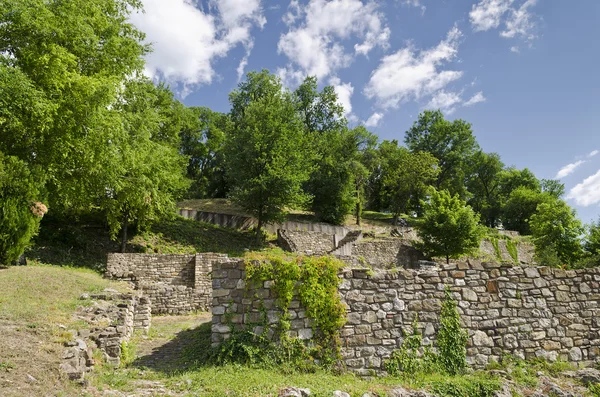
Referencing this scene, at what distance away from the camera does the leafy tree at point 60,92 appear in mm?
11742

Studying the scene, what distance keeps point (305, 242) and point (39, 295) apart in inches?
719

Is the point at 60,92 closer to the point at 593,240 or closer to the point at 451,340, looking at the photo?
the point at 451,340

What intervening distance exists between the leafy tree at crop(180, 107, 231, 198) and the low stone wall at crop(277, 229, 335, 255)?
56.9ft

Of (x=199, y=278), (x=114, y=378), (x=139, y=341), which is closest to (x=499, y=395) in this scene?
(x=114, y=378)

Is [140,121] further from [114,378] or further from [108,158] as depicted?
[114,378]

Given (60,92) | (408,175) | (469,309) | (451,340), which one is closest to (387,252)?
(408,175)

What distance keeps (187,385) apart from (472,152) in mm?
53727

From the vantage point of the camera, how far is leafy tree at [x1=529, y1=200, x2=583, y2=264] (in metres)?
25.1

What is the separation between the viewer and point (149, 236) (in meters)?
21.7

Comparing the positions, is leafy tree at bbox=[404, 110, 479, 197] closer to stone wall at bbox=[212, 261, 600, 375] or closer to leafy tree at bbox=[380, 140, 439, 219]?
leafy tree at bbox=[380, 140, 439, 219]

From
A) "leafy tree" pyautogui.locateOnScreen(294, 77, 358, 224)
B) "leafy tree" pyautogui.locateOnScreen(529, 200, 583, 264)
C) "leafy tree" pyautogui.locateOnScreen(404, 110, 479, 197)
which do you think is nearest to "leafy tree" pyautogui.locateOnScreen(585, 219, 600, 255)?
"leafy tree" pyautogui.locateOnScreen(529, 200, 583, 264)

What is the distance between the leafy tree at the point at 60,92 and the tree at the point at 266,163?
413 inches

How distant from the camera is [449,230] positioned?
2427cm

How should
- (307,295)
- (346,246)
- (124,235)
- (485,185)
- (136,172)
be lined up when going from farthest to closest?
(485,185), (346,246), (124,235), (136,172), (307,295)
